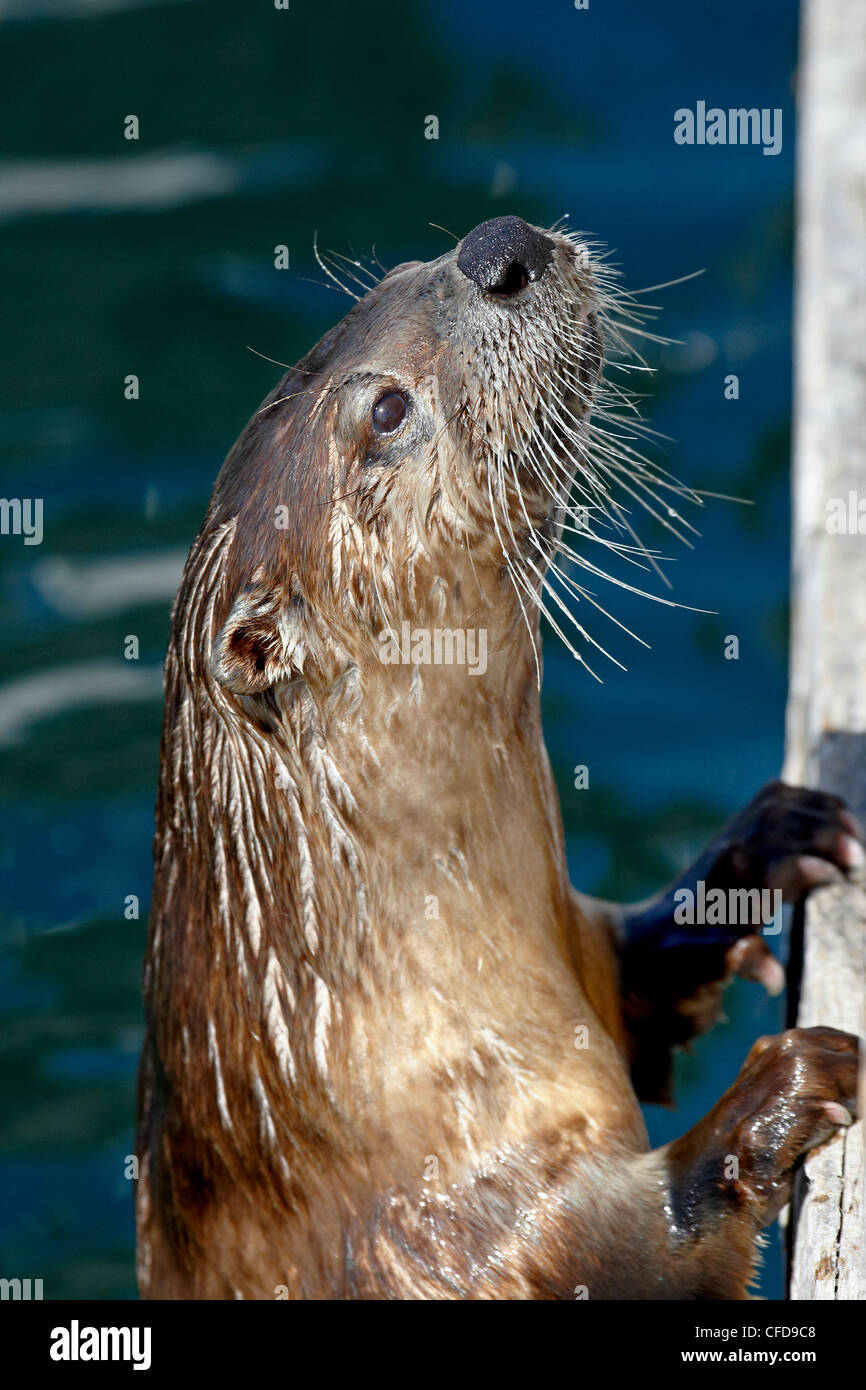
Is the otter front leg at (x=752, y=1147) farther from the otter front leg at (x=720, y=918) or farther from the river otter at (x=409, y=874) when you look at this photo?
the otter front leg at (x=720, y=918)

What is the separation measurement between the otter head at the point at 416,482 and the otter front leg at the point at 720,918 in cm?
98

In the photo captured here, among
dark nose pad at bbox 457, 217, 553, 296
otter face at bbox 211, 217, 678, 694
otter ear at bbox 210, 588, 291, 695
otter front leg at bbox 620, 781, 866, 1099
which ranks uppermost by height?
dark nose pad at bbox 457, 217, 553, 296

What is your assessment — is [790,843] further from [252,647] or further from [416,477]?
[252,647]

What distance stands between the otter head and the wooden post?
3.42 ft

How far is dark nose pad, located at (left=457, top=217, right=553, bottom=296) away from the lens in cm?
319

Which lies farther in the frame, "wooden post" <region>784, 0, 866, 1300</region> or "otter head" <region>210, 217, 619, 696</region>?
"otter head" <region>210, 217, 619, 696</region>

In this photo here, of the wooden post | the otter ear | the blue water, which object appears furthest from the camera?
the blue water

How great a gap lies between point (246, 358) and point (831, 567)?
4.05 meters

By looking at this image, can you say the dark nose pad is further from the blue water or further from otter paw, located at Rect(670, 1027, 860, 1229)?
the blue water

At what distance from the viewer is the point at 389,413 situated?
318 centimetres

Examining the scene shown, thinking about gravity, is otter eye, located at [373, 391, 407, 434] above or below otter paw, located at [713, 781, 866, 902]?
above

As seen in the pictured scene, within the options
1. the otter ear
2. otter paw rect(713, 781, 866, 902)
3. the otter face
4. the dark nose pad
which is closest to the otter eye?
the otter face
